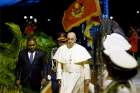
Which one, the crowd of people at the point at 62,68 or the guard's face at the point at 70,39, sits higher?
the guard's face at the point at 70,39

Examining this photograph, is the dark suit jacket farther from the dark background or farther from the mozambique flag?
the dark background

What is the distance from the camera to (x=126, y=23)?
28.2 metres

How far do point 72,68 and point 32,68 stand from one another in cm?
84

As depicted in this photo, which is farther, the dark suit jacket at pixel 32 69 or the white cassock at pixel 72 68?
the dark suit jacket at pixel 32 69

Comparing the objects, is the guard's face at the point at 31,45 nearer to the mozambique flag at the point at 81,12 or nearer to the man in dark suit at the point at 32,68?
the man in dark suit at the point at 32,68

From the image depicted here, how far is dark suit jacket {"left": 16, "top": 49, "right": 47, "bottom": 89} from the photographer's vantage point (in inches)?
427

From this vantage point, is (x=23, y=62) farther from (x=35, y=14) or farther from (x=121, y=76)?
(x=35, y=14)

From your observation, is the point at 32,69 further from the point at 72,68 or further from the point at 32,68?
the point at 72,68

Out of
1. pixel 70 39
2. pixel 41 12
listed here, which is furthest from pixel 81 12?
pixel 41 12

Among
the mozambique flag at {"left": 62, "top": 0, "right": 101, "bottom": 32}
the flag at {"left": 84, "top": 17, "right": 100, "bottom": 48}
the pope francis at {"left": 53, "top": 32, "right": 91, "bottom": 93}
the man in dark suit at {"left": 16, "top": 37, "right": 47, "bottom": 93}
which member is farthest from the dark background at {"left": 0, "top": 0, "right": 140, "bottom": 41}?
the pope francis at {"left": 53, "top": 32, "right": 91, "bottom": 93}

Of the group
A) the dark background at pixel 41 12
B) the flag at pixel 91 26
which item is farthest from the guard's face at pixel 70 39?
the dark background at pixel 41 12

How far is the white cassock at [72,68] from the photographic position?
1047 centimetres

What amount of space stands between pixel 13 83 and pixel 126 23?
16442 mm

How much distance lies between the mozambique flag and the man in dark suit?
1.00m
